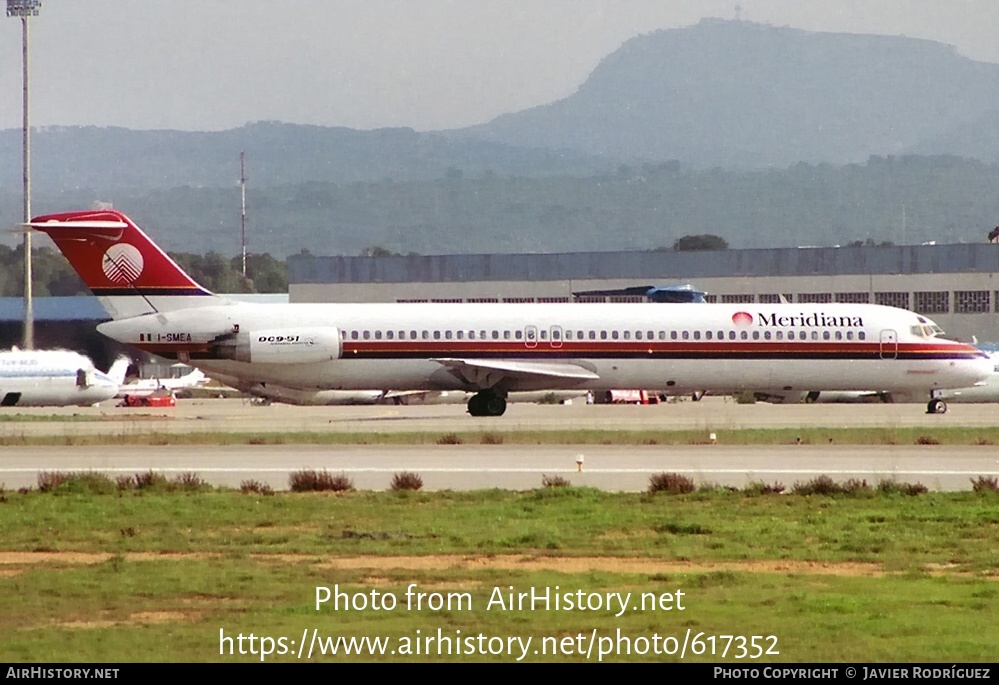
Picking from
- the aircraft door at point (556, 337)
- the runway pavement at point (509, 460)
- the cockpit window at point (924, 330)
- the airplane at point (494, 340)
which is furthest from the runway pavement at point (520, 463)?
the cockpit window at point (924, 330)

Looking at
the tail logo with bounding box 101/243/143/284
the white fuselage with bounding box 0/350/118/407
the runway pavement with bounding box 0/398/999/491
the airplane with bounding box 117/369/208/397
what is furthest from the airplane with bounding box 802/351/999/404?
the airplane with bounding box 117/369/208/397

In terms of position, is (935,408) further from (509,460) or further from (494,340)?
(509,460)

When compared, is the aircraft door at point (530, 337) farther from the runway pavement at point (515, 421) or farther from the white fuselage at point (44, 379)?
the white fuselage at point (44, 379)

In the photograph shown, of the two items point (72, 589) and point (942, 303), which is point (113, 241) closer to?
point (72, 589)

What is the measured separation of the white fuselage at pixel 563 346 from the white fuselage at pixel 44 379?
62.6ft

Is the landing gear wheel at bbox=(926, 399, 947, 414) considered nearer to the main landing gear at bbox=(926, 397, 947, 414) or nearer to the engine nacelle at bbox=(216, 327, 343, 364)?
the main landing gear at bbox=(926, 397, 947, 414)

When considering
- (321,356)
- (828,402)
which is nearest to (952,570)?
(321,356)

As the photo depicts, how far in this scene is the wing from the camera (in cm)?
4769

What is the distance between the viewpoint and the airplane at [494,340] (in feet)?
154

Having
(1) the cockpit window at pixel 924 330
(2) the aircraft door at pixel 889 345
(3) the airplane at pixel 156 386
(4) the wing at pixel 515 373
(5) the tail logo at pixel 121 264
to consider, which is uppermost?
(5) the tail logo at pixel 121 264

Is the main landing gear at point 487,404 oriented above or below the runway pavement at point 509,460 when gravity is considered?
above

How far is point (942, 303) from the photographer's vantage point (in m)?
93.3
